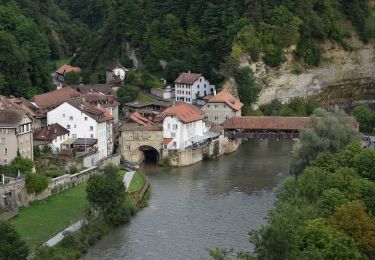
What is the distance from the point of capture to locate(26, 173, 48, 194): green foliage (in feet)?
149

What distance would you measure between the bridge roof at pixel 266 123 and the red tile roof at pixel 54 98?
40.1 ft

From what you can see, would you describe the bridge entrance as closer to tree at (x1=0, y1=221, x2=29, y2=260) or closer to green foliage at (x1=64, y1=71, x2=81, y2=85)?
green foliage at (x1=64, y1=71, x2=81, y2=85)

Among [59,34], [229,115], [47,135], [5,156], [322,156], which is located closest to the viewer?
[322,156]

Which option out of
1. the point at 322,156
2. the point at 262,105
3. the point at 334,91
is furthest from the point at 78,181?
the point at 334,91

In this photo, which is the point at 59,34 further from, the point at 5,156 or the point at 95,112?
the point at 5,156

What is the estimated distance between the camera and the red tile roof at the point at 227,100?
6788cm

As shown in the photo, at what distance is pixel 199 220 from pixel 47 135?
49.2 ft

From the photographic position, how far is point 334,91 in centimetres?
8406

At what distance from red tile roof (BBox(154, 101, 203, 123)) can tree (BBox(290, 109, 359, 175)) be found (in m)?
11.3

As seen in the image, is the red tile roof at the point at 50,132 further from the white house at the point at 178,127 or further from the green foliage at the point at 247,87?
the green foliage at the point at 247,87

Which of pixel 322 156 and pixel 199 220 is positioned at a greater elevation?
pixel 322 156

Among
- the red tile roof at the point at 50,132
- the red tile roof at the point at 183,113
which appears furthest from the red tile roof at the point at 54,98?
the red tile roof at the point at 183,113

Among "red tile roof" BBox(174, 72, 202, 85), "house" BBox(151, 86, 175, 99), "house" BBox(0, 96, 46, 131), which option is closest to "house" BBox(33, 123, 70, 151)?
"house" BBox(0, 96, 46, 131)

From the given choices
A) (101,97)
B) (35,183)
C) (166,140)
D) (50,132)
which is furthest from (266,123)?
(35,183)
